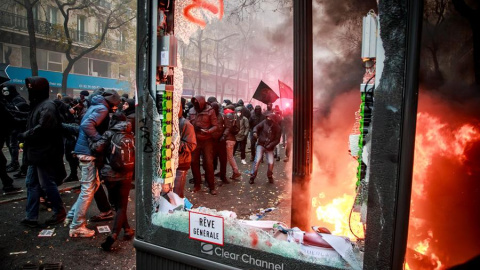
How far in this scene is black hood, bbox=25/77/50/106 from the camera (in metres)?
5.24

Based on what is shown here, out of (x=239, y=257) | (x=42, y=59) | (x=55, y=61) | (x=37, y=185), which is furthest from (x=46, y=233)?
(x=55, y=61)

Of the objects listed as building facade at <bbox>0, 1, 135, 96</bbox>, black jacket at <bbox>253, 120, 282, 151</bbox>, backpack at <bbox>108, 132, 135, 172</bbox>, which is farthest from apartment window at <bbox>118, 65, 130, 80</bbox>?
backpack at <bbox>108, 132, 135, 172</bbox>

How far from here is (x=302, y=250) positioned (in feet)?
6.96

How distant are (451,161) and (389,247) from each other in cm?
178

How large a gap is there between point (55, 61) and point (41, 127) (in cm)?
2449

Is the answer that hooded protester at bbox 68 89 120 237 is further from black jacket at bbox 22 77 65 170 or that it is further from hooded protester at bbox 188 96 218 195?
hooded protester at bbox 188 96 218 195

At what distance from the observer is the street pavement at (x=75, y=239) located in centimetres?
445

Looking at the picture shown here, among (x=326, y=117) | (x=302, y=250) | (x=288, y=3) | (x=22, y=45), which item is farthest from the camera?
(x=22, y=45)

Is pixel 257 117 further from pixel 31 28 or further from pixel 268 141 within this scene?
pixel 31 28

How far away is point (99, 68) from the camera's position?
2889 cm

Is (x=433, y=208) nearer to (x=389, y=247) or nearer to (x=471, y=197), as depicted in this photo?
(x=471, y=197)

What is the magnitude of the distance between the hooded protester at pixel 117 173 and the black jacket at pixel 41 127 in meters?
0.94

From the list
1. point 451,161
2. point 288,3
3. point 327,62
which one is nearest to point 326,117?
point 327,62

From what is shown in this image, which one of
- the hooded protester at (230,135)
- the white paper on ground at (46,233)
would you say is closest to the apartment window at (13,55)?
the hooded protester at (230,135)
